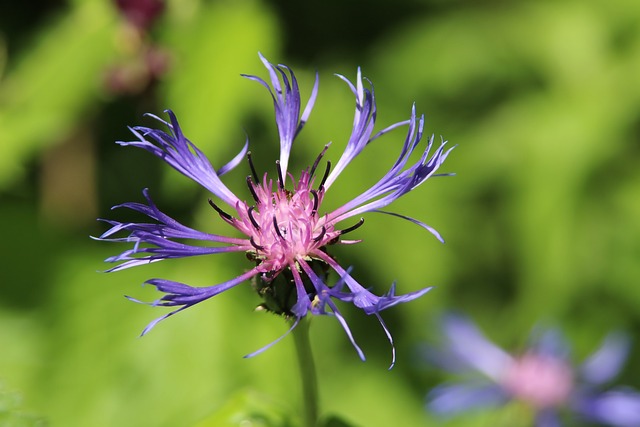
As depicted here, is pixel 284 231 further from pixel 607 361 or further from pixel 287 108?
pixel 607 361

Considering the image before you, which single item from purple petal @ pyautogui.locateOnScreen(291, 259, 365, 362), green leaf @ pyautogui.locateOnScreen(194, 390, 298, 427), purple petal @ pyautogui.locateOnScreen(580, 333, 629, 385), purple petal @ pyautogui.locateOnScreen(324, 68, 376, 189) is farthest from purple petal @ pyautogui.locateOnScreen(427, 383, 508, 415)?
purple petal @ pyautogui.locateOnScreen(291, 259, 365, 362)

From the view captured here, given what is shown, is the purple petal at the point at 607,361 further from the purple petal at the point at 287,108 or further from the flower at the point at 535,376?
the purple petal at the point at 287,108

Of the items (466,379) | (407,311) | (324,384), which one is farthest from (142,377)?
(466,379)

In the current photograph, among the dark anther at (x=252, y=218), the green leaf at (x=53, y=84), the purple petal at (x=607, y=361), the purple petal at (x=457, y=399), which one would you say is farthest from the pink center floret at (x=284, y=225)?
the purple petal at (x=607, y=361)

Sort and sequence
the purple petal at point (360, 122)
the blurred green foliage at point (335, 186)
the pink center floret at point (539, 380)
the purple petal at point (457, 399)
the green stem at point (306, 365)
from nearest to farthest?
1. the green stem at point (306, 365)
2. the purple petal at point (360, 122)
3. the blurred green foliage at point (335, 186)
4. the purple petal at point (457, 399)
5. the pink center floret at point (539, 380)

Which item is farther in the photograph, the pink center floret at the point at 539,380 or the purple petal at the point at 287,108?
the pink center floret at the point at 539,380

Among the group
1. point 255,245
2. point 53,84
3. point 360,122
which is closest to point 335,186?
point 53,84
